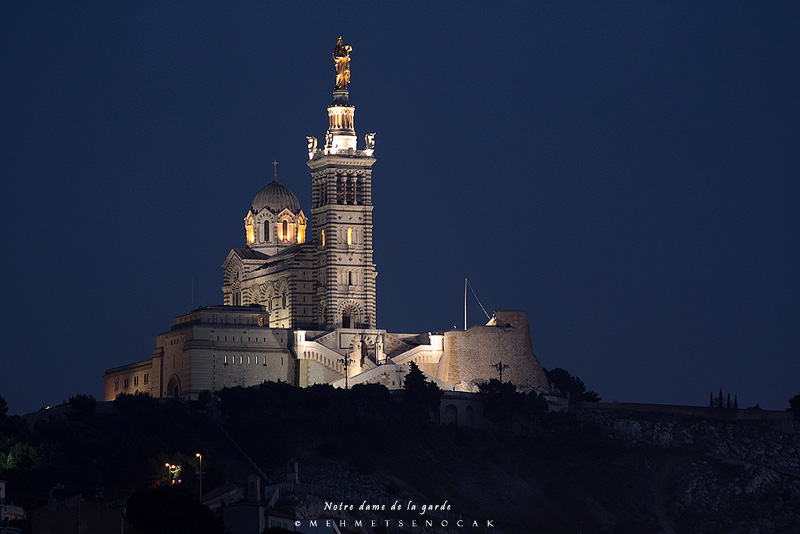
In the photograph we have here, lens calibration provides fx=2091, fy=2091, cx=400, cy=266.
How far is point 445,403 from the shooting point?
148 meters

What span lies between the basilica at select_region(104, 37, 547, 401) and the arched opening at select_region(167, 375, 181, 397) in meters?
0.07

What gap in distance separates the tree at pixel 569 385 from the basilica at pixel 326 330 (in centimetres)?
580

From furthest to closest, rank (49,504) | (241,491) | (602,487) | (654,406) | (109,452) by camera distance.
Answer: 1. (654,406)
2. (602,487)
3. (109,452)
4. (241,491)
5. (49,504)

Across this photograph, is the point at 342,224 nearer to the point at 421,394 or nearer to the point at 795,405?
the point at 421,394

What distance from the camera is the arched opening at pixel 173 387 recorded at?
5787 inches

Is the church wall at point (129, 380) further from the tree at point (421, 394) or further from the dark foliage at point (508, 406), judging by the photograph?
the dark foliage at point (508, 406)

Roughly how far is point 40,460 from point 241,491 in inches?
587

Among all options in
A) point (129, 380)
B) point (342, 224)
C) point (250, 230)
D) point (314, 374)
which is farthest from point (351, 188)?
point (129, 380)

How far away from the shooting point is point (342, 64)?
158 m

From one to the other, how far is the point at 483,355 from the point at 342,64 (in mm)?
24721

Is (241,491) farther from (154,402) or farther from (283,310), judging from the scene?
(283,310)

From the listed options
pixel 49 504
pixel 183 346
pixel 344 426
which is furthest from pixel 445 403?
pixel 49 504

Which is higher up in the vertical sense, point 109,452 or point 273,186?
point 273,186

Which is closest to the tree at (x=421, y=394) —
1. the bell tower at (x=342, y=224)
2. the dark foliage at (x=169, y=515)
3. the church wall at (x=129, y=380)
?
→ the bell tower at (x=342, y=224)
